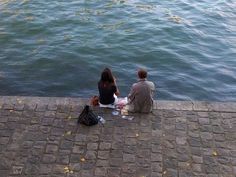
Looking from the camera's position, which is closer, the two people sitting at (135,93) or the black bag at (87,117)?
the black bag at (87,117)

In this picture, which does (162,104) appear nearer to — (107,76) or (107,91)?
(107,91)

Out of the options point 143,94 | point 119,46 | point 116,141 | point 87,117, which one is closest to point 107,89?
point 143,94

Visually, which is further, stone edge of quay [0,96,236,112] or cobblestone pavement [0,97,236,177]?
stone edge of quay [0,96,236,112]

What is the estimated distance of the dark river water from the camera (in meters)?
16.7

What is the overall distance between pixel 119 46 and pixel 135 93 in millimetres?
6732

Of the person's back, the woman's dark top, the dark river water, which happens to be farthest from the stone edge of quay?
the dark river water

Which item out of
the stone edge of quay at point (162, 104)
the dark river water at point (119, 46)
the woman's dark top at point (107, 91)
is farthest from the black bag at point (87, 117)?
the dark river water at point (119, 46)

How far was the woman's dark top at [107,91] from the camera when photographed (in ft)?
43.1

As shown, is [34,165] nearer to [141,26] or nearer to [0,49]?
[0,49]

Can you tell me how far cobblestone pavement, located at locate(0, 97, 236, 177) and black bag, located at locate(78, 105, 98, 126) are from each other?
0.56 ft

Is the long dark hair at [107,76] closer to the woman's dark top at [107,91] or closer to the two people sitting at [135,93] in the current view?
the two people sitting at [135,93]

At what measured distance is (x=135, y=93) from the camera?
508 inches

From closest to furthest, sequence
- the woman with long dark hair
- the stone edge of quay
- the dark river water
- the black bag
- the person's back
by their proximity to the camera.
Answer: the black bag < the person's back < the woman with long dark hair < the stone edge of quay < the dark river water

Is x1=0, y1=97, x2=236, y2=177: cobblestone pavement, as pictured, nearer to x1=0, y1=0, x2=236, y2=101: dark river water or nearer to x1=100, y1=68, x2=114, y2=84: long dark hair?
x1=100, y1=68, x2=114, y2=84: long dark hair
